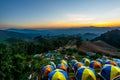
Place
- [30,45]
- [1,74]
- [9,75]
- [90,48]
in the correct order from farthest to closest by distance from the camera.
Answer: [90,48] < [30,45] < [9,75] < [1,74]

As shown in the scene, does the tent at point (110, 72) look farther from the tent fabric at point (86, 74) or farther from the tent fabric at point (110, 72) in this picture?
the tent fabric at point (86, 74)

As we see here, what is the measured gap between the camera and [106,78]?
19.8 meters

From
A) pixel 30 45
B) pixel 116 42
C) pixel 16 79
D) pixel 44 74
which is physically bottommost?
pixel 116 42

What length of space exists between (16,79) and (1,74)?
4192mm

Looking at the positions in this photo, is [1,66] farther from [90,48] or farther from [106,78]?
[90,48]

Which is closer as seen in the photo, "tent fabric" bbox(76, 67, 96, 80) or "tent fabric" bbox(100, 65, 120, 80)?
"tent fabric" bbox(100, 65, 120, 80)

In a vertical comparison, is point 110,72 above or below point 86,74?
above

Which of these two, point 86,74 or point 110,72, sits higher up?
point 110,72

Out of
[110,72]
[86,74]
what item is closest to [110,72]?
[110,72]

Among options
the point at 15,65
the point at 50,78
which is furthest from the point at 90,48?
the point at 50,78

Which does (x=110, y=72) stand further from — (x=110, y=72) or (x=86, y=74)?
(x=86, y=74)

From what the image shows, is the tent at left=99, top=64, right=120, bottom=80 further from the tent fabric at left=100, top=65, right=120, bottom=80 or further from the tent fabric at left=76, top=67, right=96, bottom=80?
the tent fabric at left=76, top=67, right=96, bottom=80

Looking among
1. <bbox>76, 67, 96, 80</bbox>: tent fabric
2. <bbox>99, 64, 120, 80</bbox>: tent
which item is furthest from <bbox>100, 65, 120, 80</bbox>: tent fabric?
<bbox>76, 67, 96, 80</bbox>: tent fabric

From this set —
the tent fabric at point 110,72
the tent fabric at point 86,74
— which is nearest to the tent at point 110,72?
the tent fabric at point 110,72
